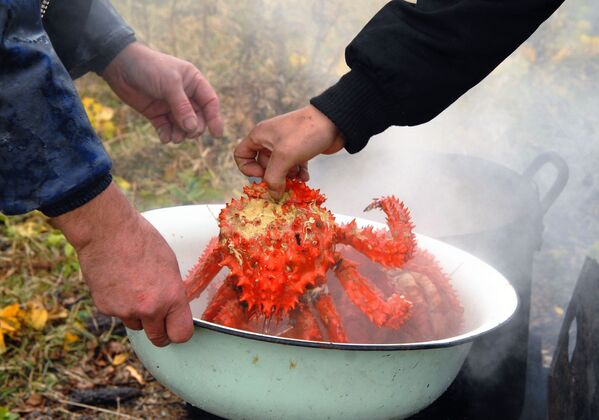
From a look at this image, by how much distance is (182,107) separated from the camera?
213 cm

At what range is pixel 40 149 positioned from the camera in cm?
120

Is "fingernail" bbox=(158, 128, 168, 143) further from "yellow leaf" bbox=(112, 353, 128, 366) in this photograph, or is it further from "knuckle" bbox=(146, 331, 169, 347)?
"knuckle" bbox=(146, 331, 169, 347)

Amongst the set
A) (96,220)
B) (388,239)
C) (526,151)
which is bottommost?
(526,151)

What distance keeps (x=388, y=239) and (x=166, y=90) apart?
3.21 ft

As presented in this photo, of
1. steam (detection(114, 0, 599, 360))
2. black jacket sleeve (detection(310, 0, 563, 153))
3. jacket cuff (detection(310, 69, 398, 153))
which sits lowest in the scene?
steam (detection(114, 0, 599, 360))

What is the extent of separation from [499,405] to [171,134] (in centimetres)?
151

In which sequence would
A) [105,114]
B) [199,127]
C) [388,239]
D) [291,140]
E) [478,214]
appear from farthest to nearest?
1. [105,114]
2. [478,214]
3. [199,127]
4. [388,239]
5. [291,140]

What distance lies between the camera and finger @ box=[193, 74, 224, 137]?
7.34 feet

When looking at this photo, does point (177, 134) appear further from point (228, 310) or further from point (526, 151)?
point (526, 151)

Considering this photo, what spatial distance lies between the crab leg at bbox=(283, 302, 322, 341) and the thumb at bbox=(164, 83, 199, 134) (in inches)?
33.1

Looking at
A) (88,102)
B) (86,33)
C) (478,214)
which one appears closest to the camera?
(86,33)

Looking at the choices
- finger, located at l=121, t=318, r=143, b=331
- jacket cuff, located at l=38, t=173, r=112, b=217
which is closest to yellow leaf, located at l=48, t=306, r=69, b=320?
finger, located at l=121, t=318, r=143, b=331

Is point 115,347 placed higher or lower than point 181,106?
lower

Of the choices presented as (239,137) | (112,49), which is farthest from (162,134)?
(239,137)
